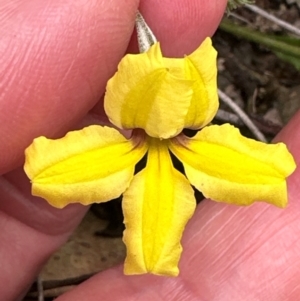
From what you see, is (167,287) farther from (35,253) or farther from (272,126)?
(272,126)

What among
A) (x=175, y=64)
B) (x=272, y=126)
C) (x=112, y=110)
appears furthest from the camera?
(x=272, y=126)

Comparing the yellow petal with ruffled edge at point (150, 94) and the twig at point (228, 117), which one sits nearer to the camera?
the yellow petal with ruffled edge at point (150, 94)

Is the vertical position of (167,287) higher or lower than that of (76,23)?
lower

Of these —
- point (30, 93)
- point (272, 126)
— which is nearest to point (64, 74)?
point (30, 93)

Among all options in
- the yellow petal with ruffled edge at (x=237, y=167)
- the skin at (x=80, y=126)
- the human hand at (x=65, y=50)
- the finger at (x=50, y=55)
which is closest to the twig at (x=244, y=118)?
the skin at (x=80, y=126)

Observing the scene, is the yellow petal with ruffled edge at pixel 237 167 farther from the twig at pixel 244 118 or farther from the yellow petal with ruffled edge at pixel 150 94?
the twig at pixel 244 118
